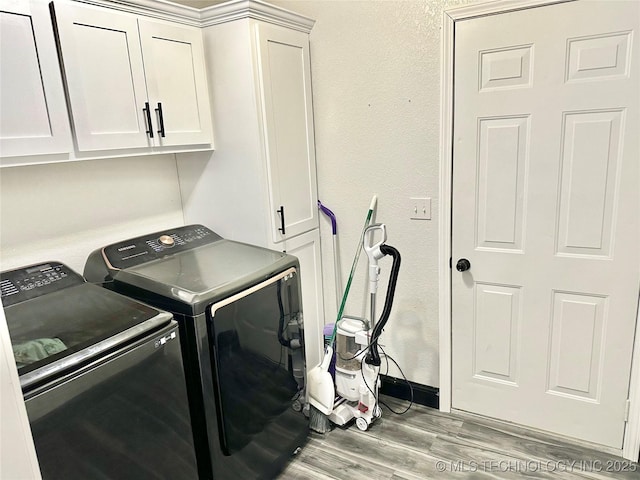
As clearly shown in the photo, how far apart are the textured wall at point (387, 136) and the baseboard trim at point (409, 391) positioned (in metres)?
0.04

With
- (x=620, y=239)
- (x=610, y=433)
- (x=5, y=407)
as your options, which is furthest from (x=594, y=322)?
(x=5, y=407)

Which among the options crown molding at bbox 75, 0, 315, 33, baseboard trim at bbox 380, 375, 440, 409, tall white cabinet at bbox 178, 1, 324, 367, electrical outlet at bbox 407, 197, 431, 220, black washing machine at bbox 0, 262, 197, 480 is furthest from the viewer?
baseboard trim at bbox 380, 375, 440, 409

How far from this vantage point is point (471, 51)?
210 cm

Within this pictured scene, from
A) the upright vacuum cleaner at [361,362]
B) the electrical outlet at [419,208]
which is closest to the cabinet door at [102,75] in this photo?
the upright vacuum cleaner at [361,362]

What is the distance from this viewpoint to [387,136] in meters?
2.42

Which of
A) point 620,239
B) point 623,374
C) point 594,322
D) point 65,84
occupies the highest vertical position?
point 65,84

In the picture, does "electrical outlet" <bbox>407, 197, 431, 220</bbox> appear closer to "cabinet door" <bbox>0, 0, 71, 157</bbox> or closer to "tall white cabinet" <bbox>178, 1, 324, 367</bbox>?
"tall white cabinet" <bbox>178, 1, 324, 367</bbox>

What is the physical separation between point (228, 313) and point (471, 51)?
1.63 meters

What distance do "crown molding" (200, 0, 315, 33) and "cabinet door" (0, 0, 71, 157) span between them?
779 millimetres

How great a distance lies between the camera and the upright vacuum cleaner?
230 centimetres

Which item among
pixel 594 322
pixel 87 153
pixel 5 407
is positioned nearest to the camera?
pixel 5 407

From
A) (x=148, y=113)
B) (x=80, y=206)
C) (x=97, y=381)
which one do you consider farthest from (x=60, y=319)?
(x=148, y=113)

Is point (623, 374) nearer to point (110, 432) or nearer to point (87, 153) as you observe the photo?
point (110, 432)

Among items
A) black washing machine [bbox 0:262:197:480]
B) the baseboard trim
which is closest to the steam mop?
the baseboard trim
